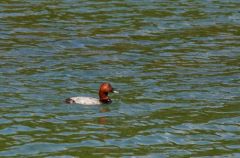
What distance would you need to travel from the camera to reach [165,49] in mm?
25344

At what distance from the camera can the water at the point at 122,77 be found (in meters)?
16.1

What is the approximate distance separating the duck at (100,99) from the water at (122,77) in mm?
158

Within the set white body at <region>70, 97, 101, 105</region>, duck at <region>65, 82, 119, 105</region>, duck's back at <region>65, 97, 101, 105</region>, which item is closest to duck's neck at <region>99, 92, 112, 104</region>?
duck at <region>65, 82, 119, 105</region>

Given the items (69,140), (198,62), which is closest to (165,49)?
(198,62)

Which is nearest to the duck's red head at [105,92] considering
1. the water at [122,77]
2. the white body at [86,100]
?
the white body at [86,100]

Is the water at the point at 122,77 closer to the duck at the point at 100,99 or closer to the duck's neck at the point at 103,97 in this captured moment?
the duck at the point at 100,99

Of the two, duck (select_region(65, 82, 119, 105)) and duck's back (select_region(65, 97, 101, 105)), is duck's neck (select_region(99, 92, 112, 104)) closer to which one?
duck (select_region(65, 82, 119, 105))

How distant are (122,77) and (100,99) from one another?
2389 millimetres

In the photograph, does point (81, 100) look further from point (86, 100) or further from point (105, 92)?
point (105, 92)

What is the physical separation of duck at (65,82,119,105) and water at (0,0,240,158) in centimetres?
16

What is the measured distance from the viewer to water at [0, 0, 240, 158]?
1614 cm

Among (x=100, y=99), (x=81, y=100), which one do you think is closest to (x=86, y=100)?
(x=81, y=100)

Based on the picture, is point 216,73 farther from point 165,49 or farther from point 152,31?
point 152,31

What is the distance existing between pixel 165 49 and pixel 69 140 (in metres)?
9.67
